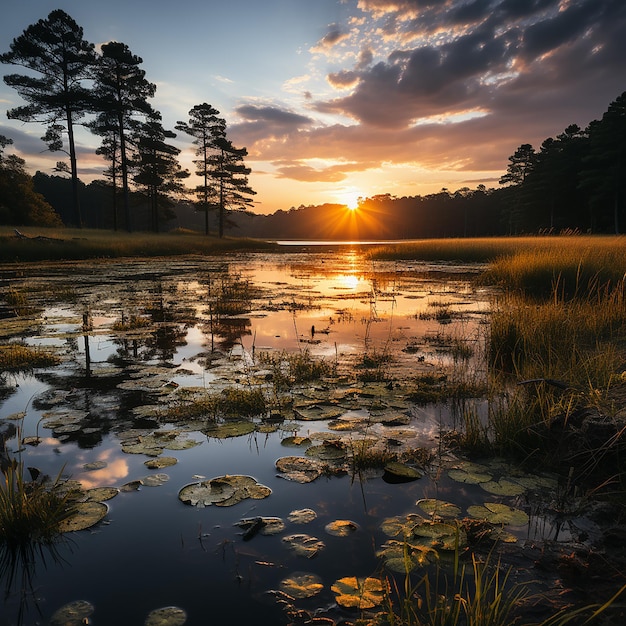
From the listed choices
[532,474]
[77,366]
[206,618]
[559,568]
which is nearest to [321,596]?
[206,618]

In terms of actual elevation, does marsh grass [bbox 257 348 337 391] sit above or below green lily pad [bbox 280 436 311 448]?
above

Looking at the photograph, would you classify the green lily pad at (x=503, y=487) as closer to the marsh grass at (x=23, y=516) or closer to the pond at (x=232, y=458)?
the pond at (x=232, y=458)

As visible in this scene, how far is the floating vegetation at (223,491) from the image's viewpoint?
274 cm

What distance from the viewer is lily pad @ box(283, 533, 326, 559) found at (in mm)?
2279

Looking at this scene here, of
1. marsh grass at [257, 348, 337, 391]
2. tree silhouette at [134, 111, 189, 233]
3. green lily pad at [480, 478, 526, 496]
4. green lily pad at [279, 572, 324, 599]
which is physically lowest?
green lily pad at [279, 572, 324, 599]

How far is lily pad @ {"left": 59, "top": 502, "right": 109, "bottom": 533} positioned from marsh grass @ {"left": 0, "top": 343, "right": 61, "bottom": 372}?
3862mm

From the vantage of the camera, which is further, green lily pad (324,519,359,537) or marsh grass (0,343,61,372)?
marsh grass (0,343,61,372)

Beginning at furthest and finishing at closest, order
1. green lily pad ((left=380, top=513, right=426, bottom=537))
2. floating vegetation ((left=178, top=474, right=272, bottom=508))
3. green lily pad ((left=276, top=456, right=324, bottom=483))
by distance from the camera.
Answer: green lily pad ((left=276, top=456, right=324, bottom=483)) → floating vegetation ((left=178, top=474, right=272, bottom=508)) → green lily pad ((left=380, top=513, right=426, bottom=537))

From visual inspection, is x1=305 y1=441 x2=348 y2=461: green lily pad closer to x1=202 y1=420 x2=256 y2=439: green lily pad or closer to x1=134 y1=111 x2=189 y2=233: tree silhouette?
x1=202 y1=420 x2=256 y2=439: green lily pad

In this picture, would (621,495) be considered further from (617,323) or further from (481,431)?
(617,323)

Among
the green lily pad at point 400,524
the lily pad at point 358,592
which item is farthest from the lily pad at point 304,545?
the green lily pad at point 400,524

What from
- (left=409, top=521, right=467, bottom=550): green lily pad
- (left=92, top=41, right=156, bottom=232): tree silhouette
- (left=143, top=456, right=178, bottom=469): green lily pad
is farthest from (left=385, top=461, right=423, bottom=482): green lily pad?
(left=92, top=41, right=156, bottom=232): tree silhouette

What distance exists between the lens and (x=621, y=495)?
8.87 ft

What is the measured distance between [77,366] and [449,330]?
635 centimetres
